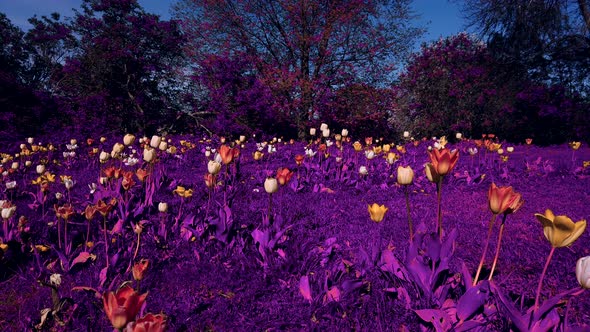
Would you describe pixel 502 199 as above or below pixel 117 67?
below

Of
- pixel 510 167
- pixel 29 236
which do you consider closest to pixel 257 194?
pixel 29 236

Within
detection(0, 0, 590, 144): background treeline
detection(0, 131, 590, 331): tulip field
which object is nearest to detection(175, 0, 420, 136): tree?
detection(0, 0, 590, 144): background treeline

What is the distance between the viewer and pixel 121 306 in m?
0.91

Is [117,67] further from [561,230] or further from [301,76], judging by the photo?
[561,230]

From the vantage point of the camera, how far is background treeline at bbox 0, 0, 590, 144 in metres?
9.63

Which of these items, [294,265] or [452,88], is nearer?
[294,265]

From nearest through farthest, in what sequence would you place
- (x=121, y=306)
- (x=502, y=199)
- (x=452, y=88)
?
1. (x=121, y=306)
2. (x=502, y=199)
3. (x=452, y=88)

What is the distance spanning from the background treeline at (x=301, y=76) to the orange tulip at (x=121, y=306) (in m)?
9.17

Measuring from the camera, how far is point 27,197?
3.81 metres

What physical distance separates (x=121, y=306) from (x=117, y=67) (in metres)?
10.5

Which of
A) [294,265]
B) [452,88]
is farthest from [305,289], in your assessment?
[452,88]

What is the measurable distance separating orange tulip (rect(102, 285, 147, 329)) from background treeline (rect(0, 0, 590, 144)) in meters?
9.17

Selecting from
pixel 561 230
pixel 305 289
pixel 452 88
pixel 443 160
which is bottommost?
pixel 305 289

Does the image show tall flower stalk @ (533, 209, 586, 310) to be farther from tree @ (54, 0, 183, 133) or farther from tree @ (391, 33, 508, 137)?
tree @ (391, 33, 508, 137)
